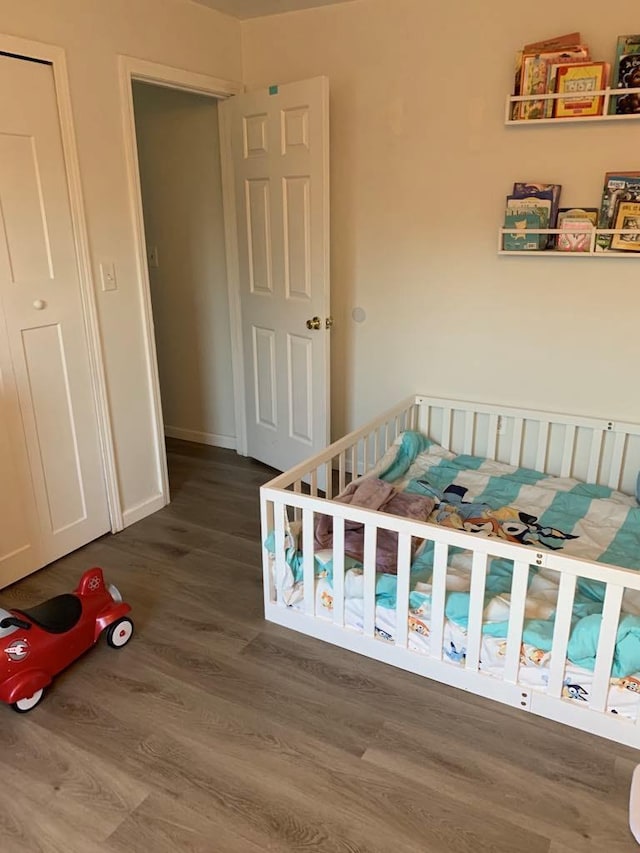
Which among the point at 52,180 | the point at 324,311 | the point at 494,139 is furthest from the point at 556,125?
the point at 52,180

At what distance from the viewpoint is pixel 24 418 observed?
2584 millimetres

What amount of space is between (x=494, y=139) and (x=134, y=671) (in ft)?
8.58

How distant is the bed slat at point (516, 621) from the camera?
1856mm

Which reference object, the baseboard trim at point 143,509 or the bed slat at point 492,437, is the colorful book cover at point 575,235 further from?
the baseboard trim at point 143,509

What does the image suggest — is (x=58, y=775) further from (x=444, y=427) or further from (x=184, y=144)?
(x=184, y=144)

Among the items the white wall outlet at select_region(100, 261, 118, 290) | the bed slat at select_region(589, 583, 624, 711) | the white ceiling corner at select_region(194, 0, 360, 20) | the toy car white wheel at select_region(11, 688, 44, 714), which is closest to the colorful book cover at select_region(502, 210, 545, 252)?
the white ceiling corner at select_region(194, 0, 360, 20)

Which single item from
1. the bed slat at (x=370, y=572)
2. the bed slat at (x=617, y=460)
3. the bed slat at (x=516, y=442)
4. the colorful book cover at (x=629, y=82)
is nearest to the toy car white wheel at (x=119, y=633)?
the bed slat at (x=370, y=572)

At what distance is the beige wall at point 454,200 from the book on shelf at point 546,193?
0.05 meters

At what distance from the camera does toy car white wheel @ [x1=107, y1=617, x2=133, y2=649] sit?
2234mm

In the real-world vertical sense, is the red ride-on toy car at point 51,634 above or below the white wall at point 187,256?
below

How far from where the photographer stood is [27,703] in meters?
1.97

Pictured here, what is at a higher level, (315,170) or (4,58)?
(4,58)

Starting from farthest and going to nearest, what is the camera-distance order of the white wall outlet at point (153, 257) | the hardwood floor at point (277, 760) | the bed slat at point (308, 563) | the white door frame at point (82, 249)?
the white wall outlet at point (153, 257), the white door frame at point (82, 249), the bed slat at point (308, 563), the hardwood floor at point (277, 760)

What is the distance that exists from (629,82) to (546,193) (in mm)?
478
